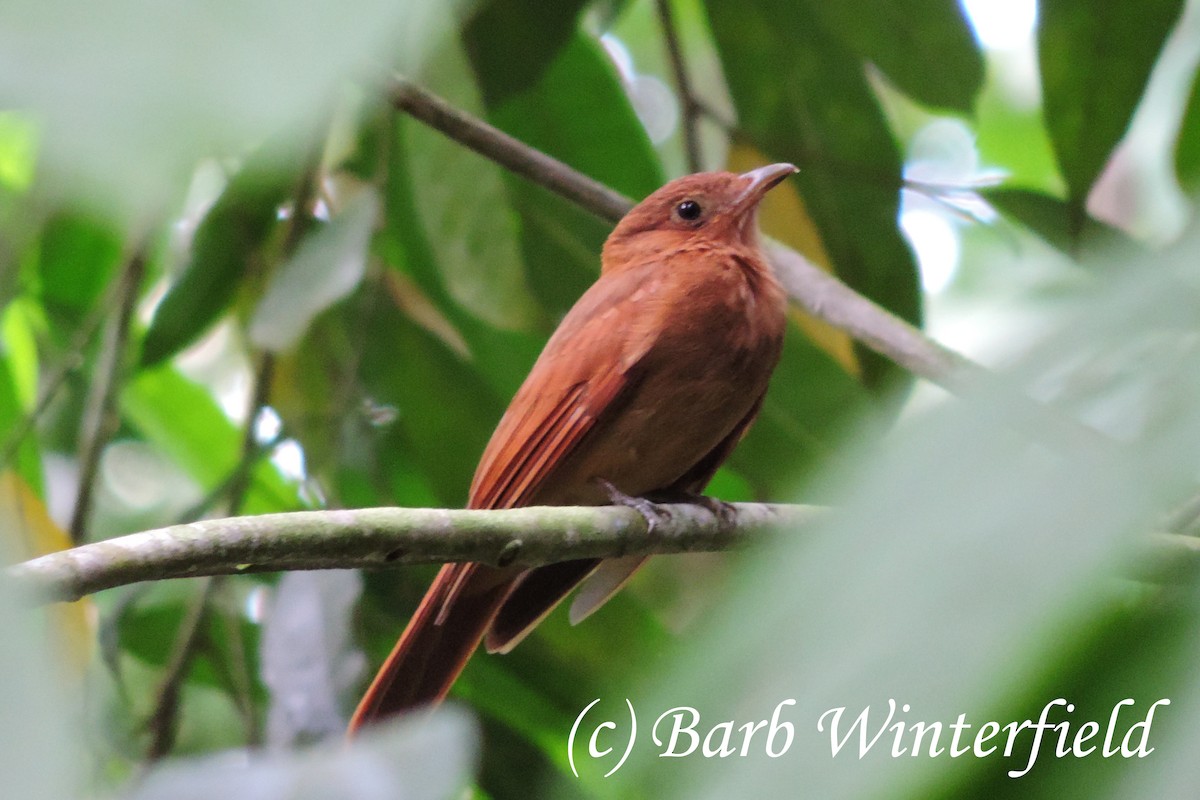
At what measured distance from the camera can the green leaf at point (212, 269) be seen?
357 centimetres

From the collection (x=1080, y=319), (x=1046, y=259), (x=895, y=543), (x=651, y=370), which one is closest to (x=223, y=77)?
(x=895, y=543)

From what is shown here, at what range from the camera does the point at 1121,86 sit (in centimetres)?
305

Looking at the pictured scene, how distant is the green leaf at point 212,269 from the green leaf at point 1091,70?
6.51ft

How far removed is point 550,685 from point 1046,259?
9.58 ft

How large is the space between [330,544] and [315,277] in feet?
5.70

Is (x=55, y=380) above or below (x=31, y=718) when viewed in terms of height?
above

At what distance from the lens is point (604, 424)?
10.1 feet

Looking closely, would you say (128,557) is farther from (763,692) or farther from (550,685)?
(550,685)

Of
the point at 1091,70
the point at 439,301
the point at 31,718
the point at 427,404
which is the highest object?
the point at 1091,70

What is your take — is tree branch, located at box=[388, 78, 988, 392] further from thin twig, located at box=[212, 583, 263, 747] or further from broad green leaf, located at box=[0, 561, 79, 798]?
broad green leaf, located at box=[0, 561, 79, 798]

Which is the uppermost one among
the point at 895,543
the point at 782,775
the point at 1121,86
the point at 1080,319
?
the point at 1121,86

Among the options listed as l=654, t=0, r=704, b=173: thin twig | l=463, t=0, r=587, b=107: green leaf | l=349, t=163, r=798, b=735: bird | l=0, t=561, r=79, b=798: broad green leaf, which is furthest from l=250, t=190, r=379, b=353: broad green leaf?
l=0, t=561, r=79, b=798: broad green leaf

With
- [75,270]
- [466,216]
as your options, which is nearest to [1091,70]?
[466,216]

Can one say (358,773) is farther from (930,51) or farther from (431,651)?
(930,51)
